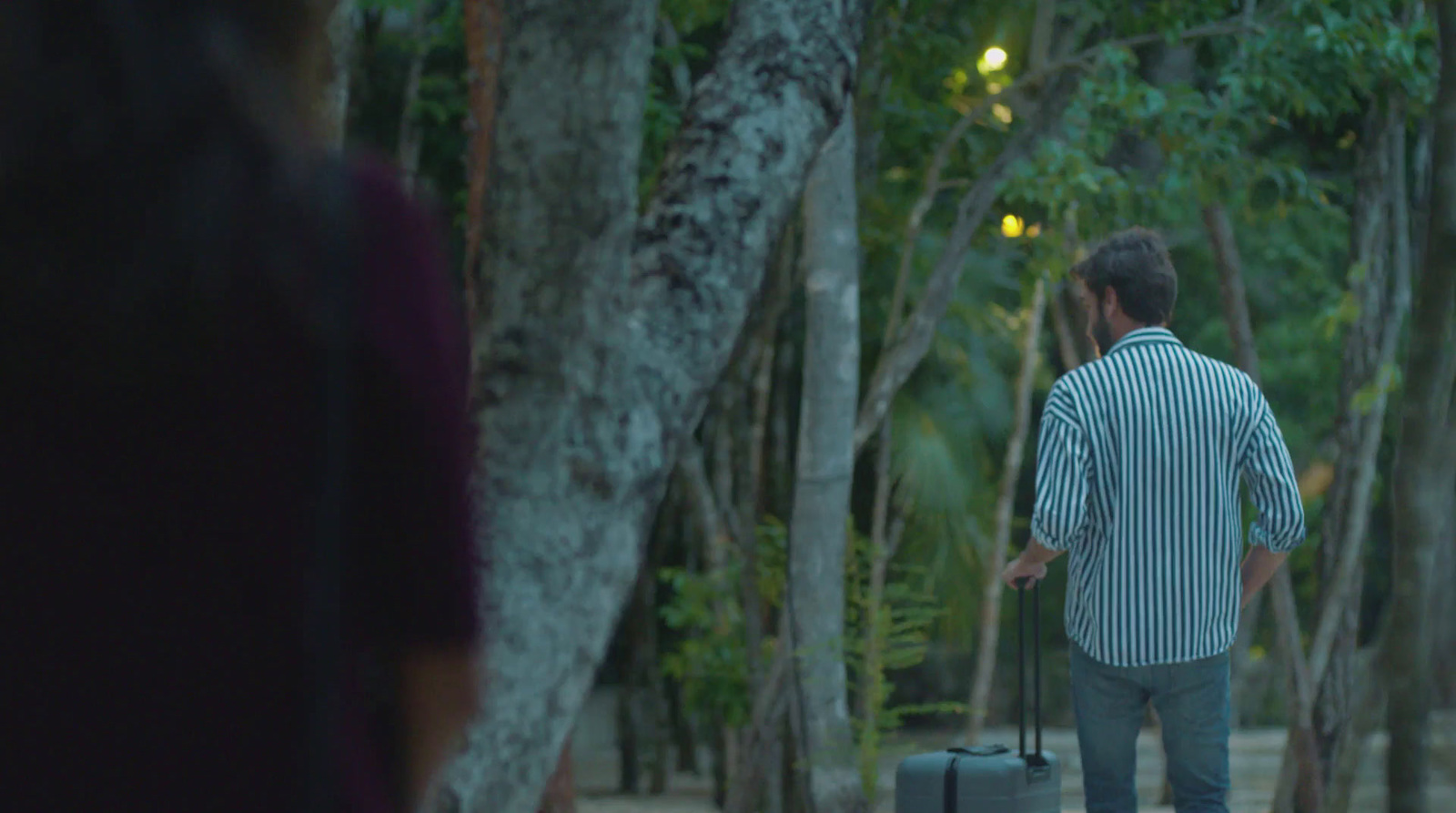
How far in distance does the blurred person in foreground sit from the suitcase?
3.33 m

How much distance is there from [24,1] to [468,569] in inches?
18.5

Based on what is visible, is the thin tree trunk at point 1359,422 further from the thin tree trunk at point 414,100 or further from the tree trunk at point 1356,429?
the thin tree trunk at point 414,100

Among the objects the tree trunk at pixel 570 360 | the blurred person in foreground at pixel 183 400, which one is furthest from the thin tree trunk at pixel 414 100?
the blurred person in foreground at pixel 183 400

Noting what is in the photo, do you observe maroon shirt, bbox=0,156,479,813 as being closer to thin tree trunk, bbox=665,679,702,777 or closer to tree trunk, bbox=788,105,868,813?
tree trunk, bbox=788,105,868,813

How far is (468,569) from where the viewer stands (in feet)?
4.21

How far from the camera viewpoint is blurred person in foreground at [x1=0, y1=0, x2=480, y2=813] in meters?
1.13

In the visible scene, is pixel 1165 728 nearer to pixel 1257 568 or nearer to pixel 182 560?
pixel 1257 568

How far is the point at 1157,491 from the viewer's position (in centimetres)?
423

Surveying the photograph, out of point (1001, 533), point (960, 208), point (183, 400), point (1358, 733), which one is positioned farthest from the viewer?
point (1001, 533)

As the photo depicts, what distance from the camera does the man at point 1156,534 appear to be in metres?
4.22

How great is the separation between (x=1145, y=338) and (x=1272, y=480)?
447 mm

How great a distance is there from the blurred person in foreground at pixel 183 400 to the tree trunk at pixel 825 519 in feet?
19.1

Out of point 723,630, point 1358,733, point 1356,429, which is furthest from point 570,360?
point 1356,429

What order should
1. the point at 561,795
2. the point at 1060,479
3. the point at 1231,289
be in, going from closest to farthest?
1. the point at 1060,479
2. the point at 561,795
3. the point at 1231,289
